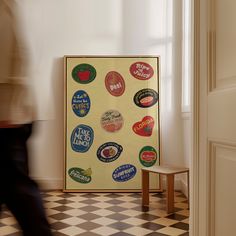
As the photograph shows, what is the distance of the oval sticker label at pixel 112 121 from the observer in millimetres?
4578

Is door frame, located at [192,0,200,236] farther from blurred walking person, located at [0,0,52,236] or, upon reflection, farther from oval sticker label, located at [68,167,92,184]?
oval sticker label, located at [68,167,92,184]

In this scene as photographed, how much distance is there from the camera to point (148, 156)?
4.54 m

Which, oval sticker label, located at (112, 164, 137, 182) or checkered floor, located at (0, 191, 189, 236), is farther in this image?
oval sticker label, located at (112, 164, 137, 182)

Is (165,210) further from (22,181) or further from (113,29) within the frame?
(22,181)

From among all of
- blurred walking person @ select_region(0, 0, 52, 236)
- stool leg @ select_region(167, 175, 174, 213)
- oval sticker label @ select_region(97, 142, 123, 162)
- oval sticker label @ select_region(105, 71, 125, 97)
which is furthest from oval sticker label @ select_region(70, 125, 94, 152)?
blurred walking person @ select_region(0, 0, 52, 236)

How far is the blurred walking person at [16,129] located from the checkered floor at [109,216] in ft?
5.07

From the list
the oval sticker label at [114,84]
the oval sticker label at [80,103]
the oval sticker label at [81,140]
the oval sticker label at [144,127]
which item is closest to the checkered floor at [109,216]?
the oval sticker label at [81,140]

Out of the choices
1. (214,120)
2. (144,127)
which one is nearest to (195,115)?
(214,120)

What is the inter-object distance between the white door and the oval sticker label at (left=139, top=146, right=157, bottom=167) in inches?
109

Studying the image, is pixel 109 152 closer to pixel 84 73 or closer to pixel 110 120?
pixel 110 120

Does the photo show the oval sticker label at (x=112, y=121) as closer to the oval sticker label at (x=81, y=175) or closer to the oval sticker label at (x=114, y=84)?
the oval sticker label at (x=114, y=84)

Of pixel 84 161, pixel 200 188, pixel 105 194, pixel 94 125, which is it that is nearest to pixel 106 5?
pixel 94 125

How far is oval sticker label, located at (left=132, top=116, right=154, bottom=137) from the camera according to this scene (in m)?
4.56

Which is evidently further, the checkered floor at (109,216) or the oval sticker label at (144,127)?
the oval sticker label at (144,127)
